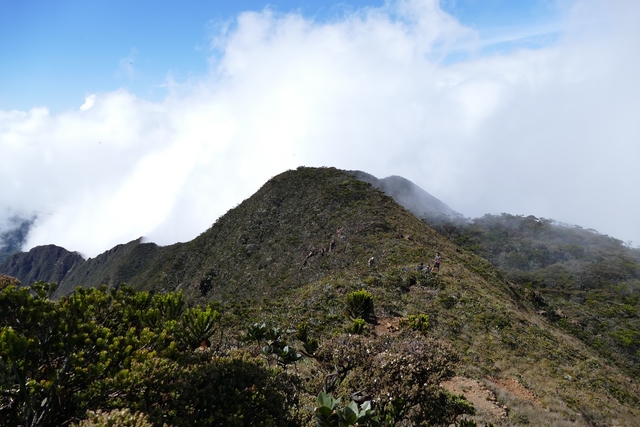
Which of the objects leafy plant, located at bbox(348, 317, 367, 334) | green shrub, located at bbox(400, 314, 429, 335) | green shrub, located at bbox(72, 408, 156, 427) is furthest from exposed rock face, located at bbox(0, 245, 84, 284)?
green shrub, located at bbox(72, 408, 156, 427)

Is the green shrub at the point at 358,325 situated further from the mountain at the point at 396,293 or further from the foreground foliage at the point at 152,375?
the foreground foliage at the point at 152,375

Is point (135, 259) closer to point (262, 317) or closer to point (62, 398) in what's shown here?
point (262, 317)

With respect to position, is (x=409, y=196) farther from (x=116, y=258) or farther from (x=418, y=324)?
(x=418, y=324)

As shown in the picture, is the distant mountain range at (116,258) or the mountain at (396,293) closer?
the mountain at (396,293)

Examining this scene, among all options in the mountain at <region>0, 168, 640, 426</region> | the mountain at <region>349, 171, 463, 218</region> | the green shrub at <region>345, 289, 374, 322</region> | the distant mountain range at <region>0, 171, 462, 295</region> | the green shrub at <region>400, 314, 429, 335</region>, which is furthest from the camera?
the mountain at <region>349, 171, 463, 218</region>

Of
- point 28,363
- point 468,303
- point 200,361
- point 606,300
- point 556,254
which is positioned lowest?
point 606,300

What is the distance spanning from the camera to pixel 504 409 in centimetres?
1094

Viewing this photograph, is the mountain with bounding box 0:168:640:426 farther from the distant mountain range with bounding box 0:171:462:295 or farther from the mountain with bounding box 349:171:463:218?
the mountain with bounding box 349:171:463:218

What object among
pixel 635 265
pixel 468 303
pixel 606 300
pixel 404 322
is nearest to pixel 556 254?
pixel 635 265

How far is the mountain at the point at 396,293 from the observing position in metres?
14.1

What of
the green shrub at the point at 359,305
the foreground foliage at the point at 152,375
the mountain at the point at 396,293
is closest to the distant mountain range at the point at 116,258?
the mountain at the point at 396,293

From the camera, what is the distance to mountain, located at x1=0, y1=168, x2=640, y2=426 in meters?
14.1

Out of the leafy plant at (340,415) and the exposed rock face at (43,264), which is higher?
the exposed rock face at (43,264)

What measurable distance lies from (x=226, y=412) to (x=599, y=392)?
18.0 meters
